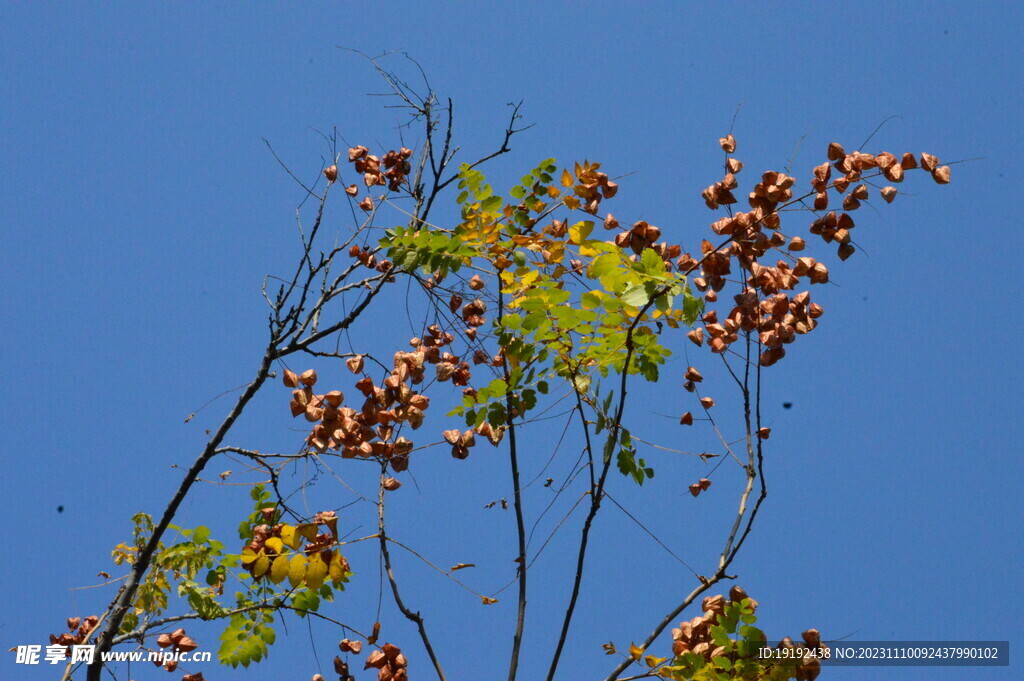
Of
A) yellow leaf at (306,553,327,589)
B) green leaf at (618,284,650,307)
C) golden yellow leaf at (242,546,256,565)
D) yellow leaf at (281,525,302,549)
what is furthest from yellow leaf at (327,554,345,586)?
green leaf at (618,284,650,307)

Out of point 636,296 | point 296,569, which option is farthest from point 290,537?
point 636,296

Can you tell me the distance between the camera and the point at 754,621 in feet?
10.3

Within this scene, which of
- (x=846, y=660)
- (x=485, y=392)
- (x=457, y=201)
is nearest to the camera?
(x=485, y=392)

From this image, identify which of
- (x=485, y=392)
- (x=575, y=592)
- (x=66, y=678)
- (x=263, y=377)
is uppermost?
(x=263, y=377)

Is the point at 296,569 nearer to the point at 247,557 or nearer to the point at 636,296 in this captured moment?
the point at 247,557

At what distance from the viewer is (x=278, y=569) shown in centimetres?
313

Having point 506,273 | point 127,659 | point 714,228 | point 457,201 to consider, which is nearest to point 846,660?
point 714,228

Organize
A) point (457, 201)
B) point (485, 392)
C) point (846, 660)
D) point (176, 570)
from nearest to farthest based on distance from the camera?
1. point (485, 392)
2. point (846, 660)
3. point (457, 201)
4. point (176, 570)

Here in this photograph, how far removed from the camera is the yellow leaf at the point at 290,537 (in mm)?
3201

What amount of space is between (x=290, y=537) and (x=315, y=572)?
164 millimetres

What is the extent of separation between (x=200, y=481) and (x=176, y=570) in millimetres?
565

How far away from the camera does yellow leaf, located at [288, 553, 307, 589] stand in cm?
316

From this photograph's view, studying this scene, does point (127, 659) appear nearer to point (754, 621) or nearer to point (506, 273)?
point (506, 273)

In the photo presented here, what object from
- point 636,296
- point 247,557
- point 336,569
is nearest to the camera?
point 636,296
